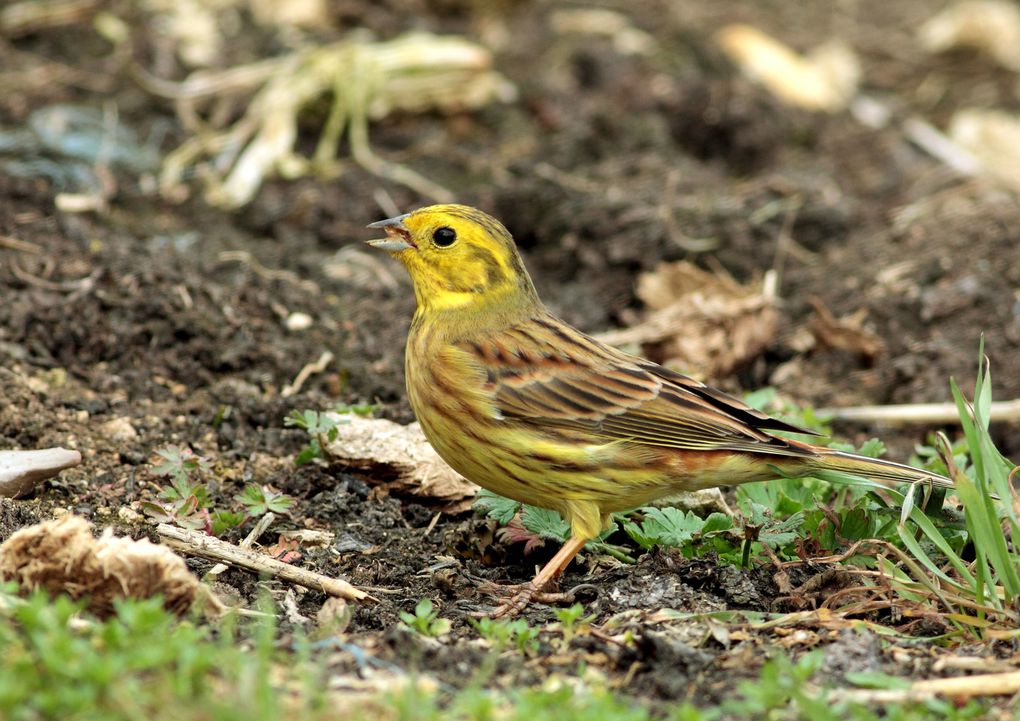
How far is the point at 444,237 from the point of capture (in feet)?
16.9

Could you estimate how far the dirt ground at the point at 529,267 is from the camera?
14.5ft

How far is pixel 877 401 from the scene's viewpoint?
645 centimetres

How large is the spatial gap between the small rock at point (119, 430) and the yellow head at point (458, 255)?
1.21 metres

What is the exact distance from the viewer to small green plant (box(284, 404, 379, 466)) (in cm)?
495

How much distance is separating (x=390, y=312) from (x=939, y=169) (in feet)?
13.3

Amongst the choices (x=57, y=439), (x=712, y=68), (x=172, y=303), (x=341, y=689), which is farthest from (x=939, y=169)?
(x=341, y=689)

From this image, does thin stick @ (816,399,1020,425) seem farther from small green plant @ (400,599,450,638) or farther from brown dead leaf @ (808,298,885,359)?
small green plant @ (400,599,450,638)

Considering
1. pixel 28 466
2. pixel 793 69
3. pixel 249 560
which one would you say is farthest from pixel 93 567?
pixel 793 69

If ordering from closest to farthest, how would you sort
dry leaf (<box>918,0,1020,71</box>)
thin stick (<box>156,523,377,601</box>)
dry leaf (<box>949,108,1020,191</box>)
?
1. thin stick (<box>156,523,377,601</box>)
2. dry leaf (<box>949,108,1020,191</box>)
3. dry leaf (<box>918,0,1020,71</box>)

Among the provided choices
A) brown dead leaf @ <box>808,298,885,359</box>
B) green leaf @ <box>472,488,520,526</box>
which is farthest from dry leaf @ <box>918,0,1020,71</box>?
green leaf @ <box>472,488,520,526</box>

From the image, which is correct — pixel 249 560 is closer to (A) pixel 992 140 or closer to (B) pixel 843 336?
(B) pixel 843 336

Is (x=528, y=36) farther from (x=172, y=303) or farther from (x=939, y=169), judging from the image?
(x=172, y=303)

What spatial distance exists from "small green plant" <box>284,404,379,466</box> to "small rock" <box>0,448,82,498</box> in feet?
2.71

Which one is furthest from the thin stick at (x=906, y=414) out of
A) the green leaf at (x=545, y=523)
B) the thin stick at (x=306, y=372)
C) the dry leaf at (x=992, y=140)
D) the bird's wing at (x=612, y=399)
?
the dry leaf at (x=992, y=140)
